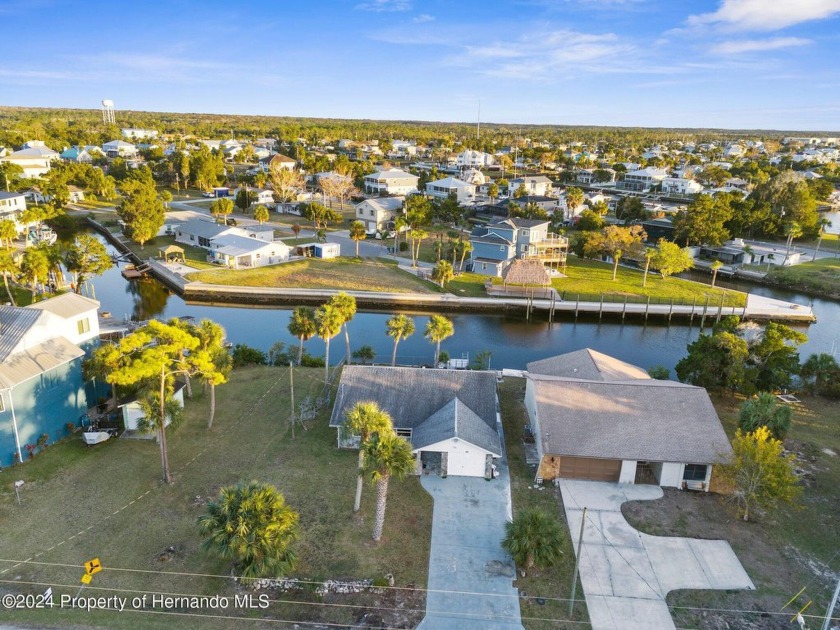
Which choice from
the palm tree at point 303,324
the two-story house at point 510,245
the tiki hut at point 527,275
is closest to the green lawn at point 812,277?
the two-story house at point 510,245

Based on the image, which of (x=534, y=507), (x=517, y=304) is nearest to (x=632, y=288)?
(x=517, y=304)

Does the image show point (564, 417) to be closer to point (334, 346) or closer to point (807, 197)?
point (334, 346)

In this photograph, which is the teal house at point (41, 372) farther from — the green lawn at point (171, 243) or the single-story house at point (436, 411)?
the green lawn at point (171, 243)

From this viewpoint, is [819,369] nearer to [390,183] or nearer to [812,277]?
[812,277]

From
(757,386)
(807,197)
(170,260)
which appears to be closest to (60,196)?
(170,260)

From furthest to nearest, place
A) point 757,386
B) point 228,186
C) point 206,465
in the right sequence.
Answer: point 228,186 < point 757,386 < point 206,465

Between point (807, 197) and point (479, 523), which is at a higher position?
point (807, 197)

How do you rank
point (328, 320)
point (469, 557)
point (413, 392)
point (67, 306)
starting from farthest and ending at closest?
point (328, 320)
point (67, 306)
point (413, 392)
point (469, 557)
